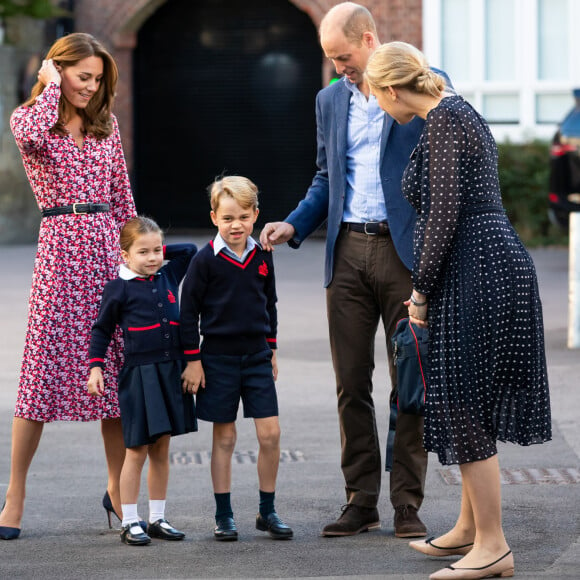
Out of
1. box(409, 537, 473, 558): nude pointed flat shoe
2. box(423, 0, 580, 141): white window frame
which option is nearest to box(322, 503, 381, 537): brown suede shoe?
box(409, 537, 473, 558): nude pointed flat shoe

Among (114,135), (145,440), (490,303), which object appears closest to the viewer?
(490,303)

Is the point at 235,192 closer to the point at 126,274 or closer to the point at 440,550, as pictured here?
the point at 126,274

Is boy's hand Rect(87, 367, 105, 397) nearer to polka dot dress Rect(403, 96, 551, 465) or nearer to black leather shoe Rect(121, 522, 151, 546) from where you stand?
black leather shoe Rect(121, 522, 151, 546)

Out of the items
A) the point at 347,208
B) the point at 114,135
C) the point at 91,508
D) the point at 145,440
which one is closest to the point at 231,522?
the point at 145,440

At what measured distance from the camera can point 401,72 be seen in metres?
4.46

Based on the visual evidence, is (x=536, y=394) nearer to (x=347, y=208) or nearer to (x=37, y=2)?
(x=347, y=208)

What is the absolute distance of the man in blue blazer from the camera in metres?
5.21

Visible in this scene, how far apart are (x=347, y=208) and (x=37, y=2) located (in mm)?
15370

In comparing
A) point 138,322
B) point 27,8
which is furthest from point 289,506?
point 27,8

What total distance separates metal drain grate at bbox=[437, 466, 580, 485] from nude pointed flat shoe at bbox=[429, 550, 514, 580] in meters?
1.69

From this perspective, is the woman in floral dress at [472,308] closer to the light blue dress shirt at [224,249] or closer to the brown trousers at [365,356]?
the brown trousers at [365,356]

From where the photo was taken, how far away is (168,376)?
5.13 meters

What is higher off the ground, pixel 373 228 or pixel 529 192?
pixel 373 228

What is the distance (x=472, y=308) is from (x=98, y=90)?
1.99m
